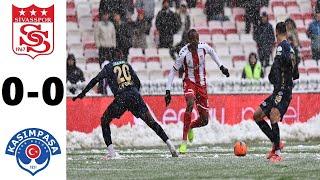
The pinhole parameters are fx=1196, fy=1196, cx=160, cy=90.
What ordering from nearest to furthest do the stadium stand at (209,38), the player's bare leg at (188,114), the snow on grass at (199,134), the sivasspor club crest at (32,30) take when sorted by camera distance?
1. the sivasspor club crest at (32,30)
2. the player's bare leg at (188,114)
3. the snow on grass at (199,134)
4. the stadium stand at (209,38)

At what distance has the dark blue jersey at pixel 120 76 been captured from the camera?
19.4 meters

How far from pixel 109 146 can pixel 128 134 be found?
4.52 m

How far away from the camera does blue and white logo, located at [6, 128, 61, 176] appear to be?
11.0 m

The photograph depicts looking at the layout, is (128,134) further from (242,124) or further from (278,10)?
(278,10)

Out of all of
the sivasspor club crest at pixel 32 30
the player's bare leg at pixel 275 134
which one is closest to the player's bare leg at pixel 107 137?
the player's bare leg at pixel 275 134

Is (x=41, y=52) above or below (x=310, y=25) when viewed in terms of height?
below

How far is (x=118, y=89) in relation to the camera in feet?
64.5

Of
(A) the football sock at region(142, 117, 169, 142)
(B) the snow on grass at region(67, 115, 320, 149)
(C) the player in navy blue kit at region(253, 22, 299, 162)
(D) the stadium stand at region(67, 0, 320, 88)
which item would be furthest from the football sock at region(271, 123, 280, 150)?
(D) the stadium stand at region(67, 0, 320, 88)

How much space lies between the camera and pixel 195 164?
56.6ft

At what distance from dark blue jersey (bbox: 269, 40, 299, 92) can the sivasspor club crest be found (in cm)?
729

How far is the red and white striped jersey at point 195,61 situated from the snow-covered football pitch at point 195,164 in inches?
52.6

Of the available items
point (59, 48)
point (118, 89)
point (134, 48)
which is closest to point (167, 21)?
point (134, 48)

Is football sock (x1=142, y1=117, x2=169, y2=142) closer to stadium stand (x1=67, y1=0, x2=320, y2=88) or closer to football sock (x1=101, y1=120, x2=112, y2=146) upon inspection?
football sock (x1=101, y1=120, x2=112, y2=146)

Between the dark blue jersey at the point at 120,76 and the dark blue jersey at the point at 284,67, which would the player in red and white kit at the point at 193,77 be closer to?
the dark blue jersey at the point at 120,76
